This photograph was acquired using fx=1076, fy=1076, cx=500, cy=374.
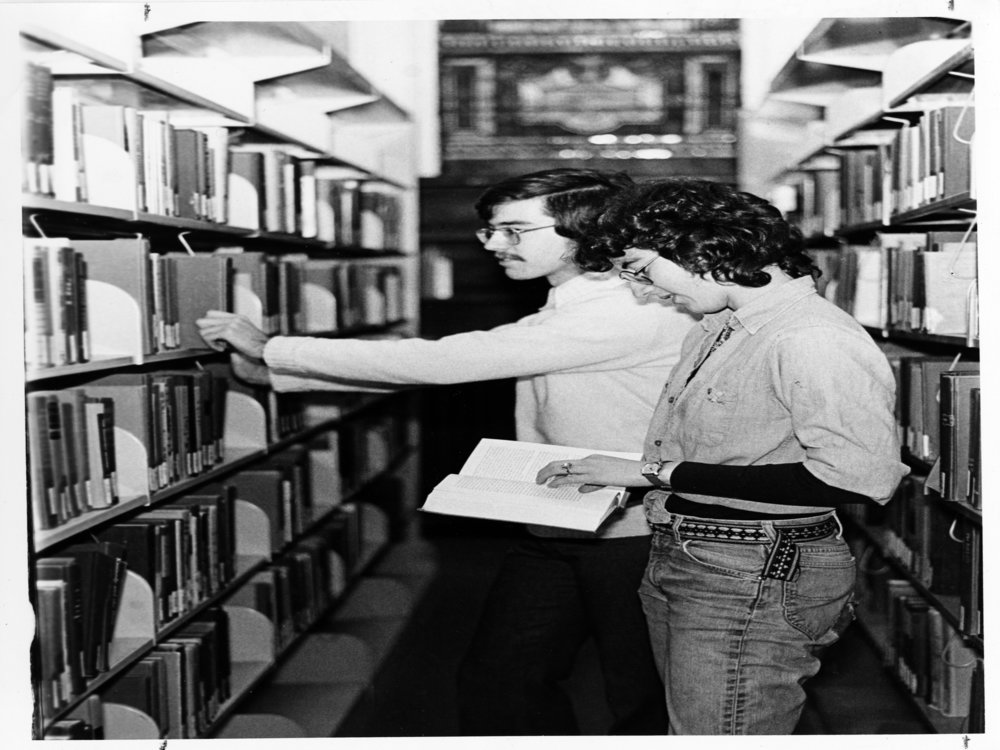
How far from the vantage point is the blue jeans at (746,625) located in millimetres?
1731

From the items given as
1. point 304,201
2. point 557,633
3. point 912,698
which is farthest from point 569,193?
point 912,698

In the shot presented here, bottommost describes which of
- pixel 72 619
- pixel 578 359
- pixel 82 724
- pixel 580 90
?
pixel 82 724

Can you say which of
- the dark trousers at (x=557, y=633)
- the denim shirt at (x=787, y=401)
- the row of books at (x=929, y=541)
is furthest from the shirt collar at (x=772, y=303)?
the row of books at (x=929, y=541)

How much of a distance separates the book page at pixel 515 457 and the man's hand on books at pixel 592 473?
58 mm

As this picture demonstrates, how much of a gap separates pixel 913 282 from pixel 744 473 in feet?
4.57

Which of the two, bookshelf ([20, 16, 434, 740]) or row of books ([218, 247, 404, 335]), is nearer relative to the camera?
bookshelf ([20, 16, 434, 740])

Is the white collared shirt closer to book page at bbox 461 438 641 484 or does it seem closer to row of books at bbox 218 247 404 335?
book page at bbox 461 438 641 484

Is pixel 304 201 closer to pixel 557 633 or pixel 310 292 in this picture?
pixel 310 292

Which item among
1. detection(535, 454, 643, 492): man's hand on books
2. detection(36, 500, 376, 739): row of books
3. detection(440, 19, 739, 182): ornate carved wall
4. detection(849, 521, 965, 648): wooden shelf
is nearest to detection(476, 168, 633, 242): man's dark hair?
detection(535, 454, 643, 492): man's hand on books

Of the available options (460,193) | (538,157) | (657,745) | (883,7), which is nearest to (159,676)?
(657,745)

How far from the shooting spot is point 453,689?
348 centimetres

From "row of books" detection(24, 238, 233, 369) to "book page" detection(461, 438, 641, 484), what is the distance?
0.79m

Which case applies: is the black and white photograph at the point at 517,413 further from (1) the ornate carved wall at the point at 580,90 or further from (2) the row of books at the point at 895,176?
(1) the ornate carved wall at the point at 580,90

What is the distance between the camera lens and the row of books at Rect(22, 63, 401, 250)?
1959 millimetres
